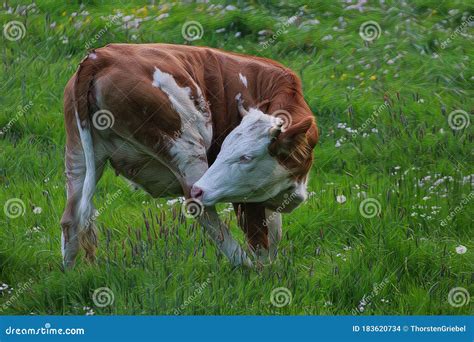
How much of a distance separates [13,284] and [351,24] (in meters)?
5.28

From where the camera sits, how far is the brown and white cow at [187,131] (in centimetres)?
645

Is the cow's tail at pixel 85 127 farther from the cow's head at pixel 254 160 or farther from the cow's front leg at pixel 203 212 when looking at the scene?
the cow's head at pixel 254 160

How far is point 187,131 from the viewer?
6.52m

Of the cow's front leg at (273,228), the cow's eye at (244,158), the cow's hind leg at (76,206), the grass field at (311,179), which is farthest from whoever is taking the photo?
the cow's front leg at (273,228)

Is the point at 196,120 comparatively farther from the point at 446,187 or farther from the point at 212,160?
the point at 446,187

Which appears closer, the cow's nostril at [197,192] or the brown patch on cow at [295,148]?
the cow's nostril at [197,192]

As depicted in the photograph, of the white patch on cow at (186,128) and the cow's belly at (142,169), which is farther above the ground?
the white patch on cow at (186,128)

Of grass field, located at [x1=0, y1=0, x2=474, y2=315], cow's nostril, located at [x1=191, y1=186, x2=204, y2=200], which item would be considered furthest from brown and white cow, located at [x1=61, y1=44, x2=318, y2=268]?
grass field, located at [x1=0, y1=0, x2=474, y2=315]

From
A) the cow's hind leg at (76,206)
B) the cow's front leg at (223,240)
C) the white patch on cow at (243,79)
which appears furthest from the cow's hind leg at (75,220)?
the white patch on cow at (243,79)

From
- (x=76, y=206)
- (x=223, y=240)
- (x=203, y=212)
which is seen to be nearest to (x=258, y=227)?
(x=223, y=240)

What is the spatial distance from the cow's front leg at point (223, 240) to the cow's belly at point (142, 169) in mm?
315

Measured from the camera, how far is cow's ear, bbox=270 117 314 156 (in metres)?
6.46

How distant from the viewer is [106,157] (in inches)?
266

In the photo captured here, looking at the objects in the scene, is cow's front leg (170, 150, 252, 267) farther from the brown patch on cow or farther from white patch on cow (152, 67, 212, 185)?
the brown patch on cow
